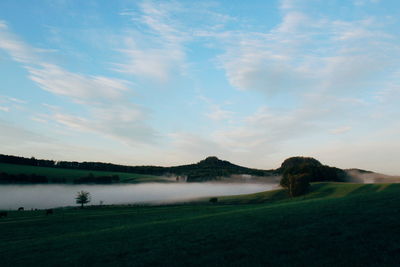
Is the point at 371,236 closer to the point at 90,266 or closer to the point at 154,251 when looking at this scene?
the point at 154,251

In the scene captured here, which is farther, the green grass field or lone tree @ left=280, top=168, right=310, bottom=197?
lone tree @ left=280, top=168, right=310, bottom=197

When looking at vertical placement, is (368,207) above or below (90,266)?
above

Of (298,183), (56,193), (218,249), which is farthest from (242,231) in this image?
(56,193)

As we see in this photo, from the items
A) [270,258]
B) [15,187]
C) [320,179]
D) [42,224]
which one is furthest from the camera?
[15,187]

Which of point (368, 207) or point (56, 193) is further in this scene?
point (56, 193)

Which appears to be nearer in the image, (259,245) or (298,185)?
(259,245)

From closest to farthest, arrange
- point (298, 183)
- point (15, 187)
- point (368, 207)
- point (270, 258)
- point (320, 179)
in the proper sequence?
point (270, 258), point (368, 207), point (298, 183), point (320, 179), point (15, 187)

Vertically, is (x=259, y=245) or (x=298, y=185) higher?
(x=259, y=245)

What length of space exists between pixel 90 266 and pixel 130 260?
2.38 metres

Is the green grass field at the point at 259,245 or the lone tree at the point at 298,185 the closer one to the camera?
the green grass field at the point at 259,245

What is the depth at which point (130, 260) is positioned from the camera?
17.2 m

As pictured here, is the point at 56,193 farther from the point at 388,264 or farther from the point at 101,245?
the point at 388,264

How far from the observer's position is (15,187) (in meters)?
154

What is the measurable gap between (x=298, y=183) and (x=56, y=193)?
131m
